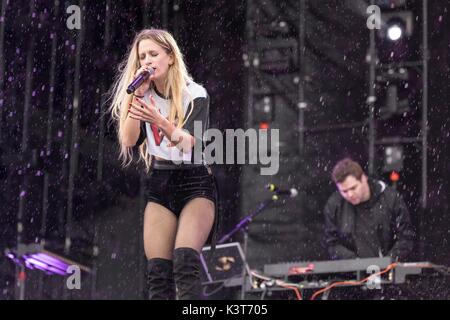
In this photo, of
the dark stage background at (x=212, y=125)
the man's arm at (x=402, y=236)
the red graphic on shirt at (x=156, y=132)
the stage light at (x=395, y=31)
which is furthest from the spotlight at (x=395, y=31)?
the red graphic on shirt at (x=156, y=132)

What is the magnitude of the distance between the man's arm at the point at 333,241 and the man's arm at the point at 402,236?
31cm

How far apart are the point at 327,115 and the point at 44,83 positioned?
268 cm

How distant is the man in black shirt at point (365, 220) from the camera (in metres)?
6.29

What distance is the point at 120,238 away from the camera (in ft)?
21.4

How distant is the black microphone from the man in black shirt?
3.14 metres

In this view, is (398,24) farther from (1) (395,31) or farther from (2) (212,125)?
(2) (212,125)

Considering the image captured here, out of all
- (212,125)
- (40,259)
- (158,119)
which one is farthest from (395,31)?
(158,119)

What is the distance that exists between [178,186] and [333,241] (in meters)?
3.19

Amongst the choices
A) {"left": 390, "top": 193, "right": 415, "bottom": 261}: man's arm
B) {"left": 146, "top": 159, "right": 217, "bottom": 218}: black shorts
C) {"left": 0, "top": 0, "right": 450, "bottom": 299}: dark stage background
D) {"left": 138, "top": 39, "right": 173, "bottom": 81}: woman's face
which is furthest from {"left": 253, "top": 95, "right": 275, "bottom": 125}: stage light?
{"left": 146, "top": 159, "right": 217, "bottom": 218}: black shorts

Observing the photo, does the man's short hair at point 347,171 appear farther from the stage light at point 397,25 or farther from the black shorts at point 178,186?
the black shorts at point 178,186

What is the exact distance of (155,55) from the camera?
3639 mm

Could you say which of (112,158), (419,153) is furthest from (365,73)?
(112,158)

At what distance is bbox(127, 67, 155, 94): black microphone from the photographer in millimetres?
3355
